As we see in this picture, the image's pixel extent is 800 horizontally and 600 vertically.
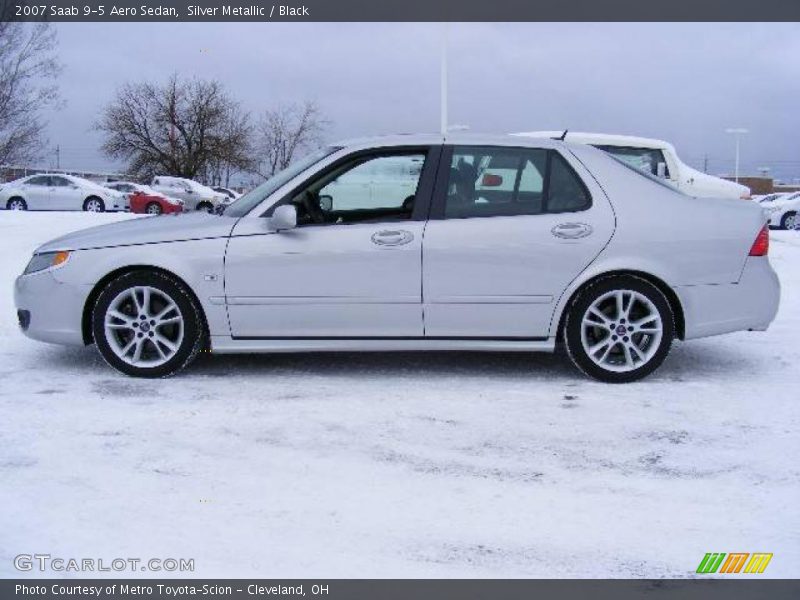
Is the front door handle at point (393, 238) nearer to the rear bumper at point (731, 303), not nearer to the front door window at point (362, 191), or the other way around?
the front door window at point (362, 191)

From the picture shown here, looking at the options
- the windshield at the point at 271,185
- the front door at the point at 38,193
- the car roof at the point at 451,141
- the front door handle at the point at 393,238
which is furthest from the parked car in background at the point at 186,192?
the front door handle at the point at 393,238

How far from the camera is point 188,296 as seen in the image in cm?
591

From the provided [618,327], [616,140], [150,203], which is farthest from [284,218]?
[150,203]

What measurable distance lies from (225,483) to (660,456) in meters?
1.99

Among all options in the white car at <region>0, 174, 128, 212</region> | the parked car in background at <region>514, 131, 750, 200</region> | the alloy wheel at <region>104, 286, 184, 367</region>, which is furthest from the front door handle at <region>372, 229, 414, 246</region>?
the white car at <region>0, 174, 128, 212</region>

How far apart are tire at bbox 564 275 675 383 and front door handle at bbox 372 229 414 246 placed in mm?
1078

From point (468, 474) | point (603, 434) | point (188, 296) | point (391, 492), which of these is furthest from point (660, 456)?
point (188, 296)

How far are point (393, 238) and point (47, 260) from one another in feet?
7.21

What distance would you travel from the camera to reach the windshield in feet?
20.0

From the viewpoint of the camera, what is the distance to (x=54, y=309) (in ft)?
19.7

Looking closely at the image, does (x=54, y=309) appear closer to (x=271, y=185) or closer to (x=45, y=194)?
(x=271, y=185)

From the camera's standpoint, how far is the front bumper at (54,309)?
19.7 feet
